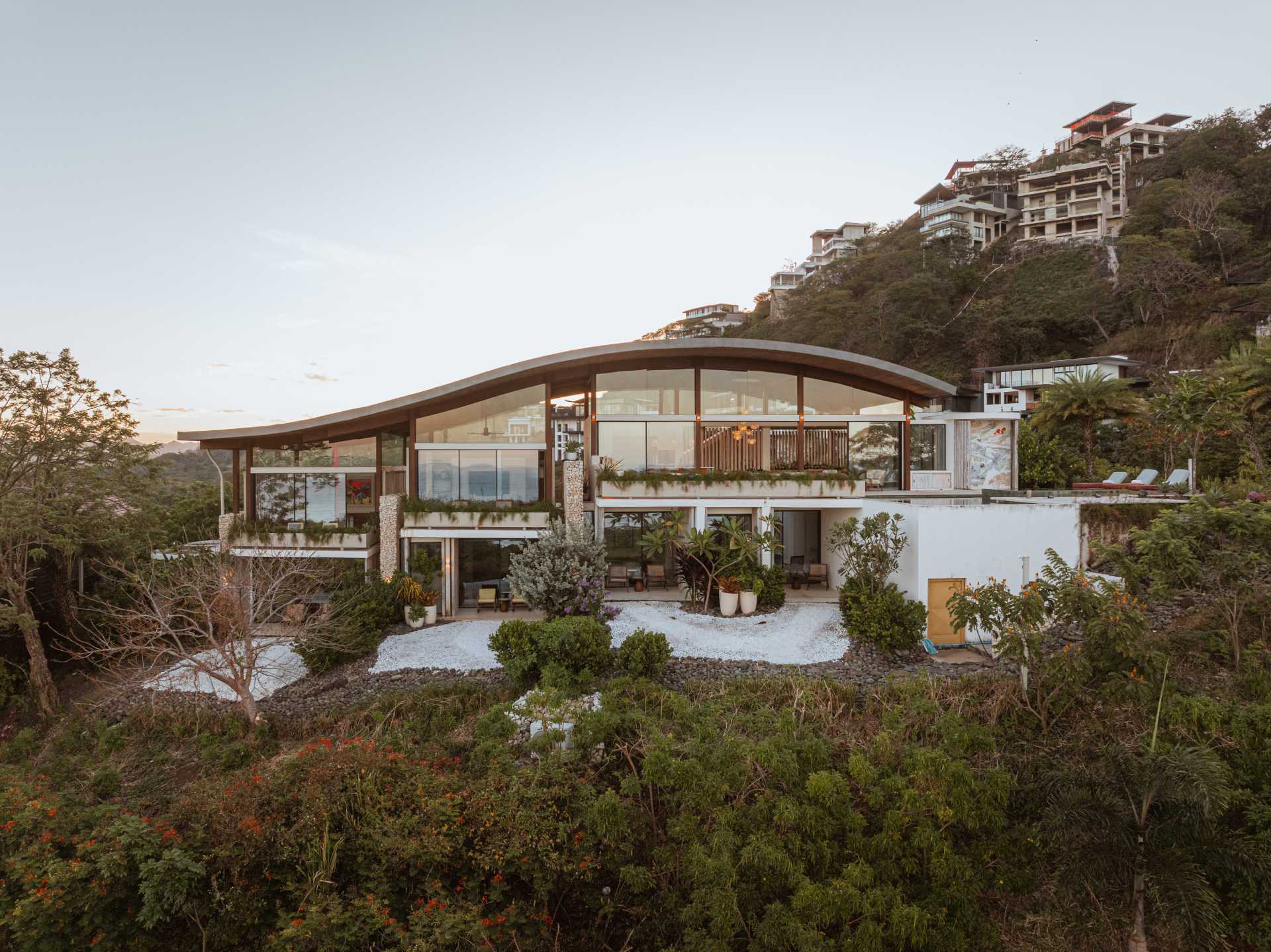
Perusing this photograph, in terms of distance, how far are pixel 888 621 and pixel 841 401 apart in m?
8.53

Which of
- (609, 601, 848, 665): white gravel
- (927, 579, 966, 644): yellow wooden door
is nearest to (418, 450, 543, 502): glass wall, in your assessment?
(609, 601, 848, 665): white gravel

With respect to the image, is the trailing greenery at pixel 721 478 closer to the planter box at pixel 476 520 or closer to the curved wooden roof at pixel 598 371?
the planter box at pixel 476 520

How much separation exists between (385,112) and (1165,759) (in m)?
22.1

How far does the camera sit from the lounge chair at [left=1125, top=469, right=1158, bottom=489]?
18297 millimetres

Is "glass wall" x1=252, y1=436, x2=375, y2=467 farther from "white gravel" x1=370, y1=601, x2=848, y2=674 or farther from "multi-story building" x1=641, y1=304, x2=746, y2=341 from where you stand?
"multi-story building" x1=641, y1=304, x2=746, y2=341

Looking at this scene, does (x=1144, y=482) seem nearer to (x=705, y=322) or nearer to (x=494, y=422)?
(x=494, y=422)

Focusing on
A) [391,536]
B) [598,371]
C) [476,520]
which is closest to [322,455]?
[391,536]

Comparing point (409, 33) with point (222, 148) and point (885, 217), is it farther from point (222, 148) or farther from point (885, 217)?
point (885, 217)

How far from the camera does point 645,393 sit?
18.2 meters

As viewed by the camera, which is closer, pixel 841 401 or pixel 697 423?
pixel 697 423

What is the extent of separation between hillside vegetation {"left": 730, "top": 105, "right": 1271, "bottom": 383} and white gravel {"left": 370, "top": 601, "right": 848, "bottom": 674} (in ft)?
122

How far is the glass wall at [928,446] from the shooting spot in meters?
20.2

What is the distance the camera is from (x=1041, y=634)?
9.05 metres

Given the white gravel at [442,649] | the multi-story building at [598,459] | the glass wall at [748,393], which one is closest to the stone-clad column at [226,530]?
the multi-story building at [598,459]
